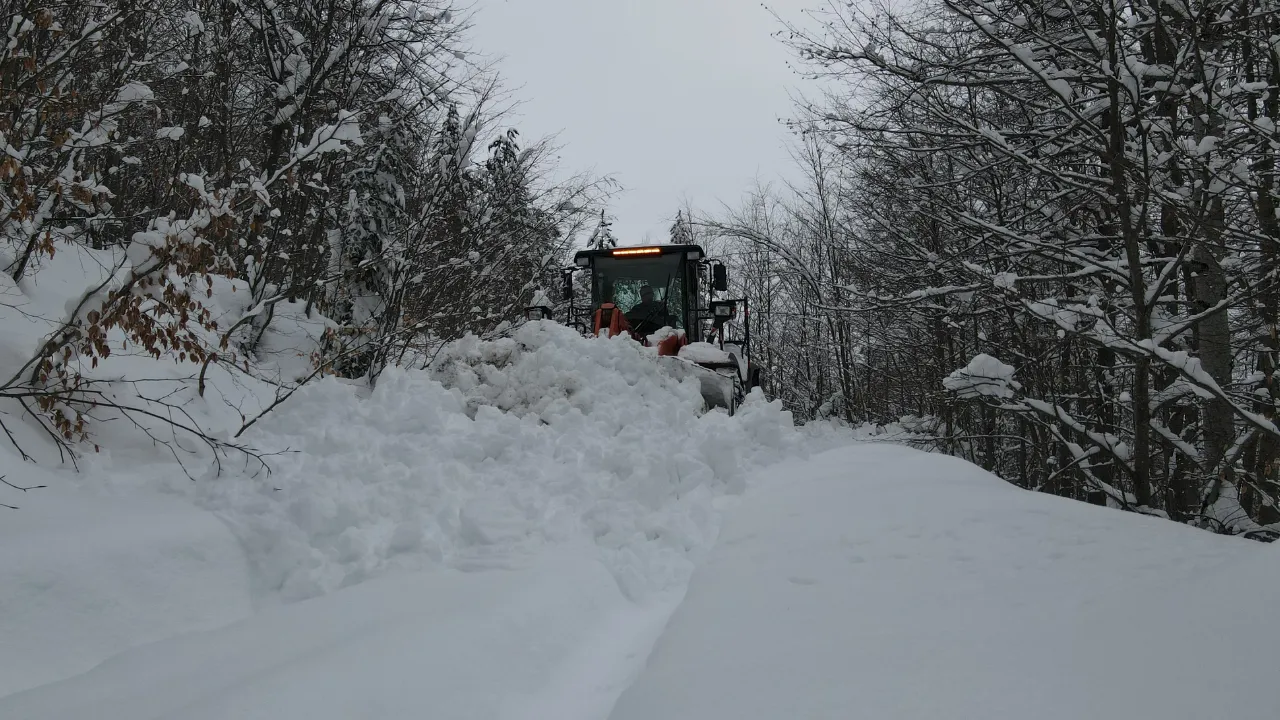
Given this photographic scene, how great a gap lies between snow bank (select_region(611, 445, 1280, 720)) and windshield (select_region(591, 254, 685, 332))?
306 inches

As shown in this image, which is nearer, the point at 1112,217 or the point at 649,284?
the point at 1112,217

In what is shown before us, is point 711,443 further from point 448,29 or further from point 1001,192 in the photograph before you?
point 448,29

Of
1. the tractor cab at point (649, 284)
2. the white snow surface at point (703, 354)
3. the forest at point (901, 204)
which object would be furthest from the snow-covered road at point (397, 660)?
the tractor cab at point (649, 284)

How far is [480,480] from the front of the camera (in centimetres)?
478

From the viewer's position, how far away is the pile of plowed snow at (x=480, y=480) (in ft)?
11.6

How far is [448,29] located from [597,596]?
7479 millimetres

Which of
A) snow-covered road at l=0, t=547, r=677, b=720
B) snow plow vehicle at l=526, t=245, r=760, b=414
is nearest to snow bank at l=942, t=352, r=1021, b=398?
snow-covered road at l=0, t=547, r=677, b=720

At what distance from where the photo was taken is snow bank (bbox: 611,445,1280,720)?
1.87m

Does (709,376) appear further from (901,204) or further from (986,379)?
(986,379)

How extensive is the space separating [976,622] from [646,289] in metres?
9.24

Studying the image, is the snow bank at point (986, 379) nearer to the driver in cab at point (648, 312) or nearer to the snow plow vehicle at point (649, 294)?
the snow plow vehicle at point (649, 294)

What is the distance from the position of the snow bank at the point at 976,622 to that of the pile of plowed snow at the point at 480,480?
1.01 metres

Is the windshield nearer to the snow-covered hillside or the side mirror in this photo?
the side mirror

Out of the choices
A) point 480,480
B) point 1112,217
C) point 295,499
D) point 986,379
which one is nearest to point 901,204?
point 1112,217
